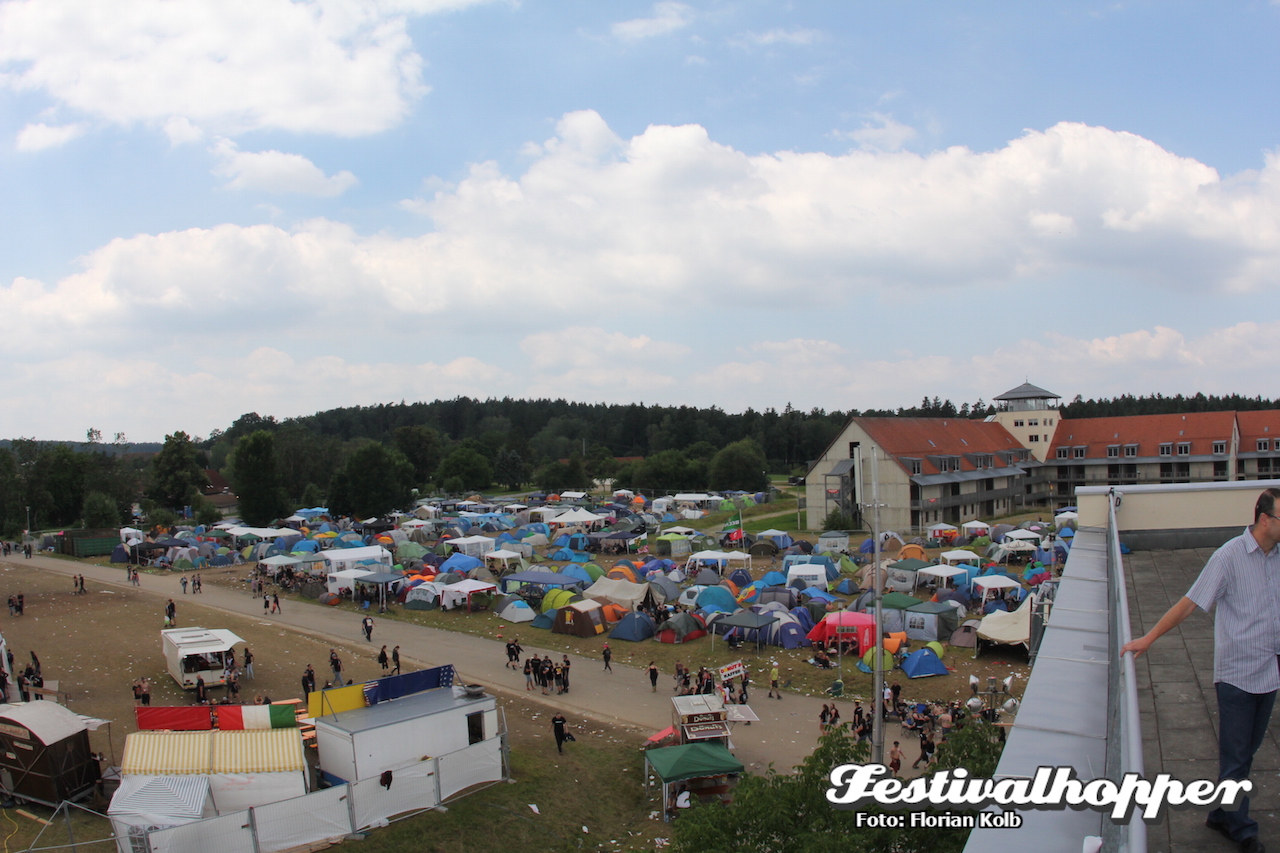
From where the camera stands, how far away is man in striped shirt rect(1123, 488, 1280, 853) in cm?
276

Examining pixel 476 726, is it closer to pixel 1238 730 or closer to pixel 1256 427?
pixel 1238 730

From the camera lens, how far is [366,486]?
218 feet

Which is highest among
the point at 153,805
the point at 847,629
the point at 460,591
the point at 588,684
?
the point at 153,805

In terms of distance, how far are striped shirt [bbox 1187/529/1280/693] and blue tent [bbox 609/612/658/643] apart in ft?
80.8

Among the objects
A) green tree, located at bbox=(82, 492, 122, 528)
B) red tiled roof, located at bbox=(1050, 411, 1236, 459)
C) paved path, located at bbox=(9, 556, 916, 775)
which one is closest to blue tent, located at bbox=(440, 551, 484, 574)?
paved path, located at bbox=(9, 556, 916, 775)

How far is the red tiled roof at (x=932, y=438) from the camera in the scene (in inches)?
2128

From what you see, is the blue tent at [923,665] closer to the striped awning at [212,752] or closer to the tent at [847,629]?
the tent at [847,629]

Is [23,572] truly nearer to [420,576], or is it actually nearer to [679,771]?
[420,576]

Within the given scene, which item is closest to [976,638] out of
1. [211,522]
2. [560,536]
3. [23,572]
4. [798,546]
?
[798,546]

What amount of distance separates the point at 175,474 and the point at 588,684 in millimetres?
64311

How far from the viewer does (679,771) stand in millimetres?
14469

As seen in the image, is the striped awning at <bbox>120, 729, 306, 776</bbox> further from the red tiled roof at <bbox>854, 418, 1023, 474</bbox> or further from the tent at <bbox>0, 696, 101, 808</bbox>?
the red tiled roof at <bbox>854, 418, 1023, 474</bbox>

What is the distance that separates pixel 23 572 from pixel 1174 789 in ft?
170

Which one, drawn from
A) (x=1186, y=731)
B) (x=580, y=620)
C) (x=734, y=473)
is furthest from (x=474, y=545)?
(x=734, y=473)
